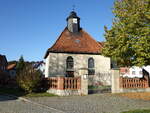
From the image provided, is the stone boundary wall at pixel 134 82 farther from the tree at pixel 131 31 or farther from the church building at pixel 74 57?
the church building at pixel 74 57

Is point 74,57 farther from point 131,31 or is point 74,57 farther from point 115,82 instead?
point 131,31

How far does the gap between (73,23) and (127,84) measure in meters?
14.5

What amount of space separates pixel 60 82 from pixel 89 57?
34.1 feet

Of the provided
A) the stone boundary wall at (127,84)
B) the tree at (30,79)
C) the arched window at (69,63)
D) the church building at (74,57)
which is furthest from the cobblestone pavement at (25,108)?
the arched window at (69,63)

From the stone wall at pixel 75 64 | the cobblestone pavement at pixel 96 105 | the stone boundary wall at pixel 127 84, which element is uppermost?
the stone wall at pixel 75 64

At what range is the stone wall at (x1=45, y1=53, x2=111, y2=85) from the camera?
949 inches

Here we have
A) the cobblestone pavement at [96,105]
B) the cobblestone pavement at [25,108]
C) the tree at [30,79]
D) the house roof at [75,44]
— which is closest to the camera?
the cobblestone pavement at [25,108]

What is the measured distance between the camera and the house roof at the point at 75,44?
24884 millimetres

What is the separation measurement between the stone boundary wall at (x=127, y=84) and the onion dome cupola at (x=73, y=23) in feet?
41.4

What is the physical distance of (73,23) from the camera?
28312mm

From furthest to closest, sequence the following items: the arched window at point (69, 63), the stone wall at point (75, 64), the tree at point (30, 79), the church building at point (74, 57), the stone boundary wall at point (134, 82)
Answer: the arched window at point (69, 63) < the church building at point (74, 57) < the stone wall at point (75, 64) < the stone boundary wall at point (134, 82) < the tree at point (30, 79)

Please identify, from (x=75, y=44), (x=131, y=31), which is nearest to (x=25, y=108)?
(x=131, y=31)

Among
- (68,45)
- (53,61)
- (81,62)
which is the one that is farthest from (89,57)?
(53,61)

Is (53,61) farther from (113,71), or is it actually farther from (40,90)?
(113,71)
